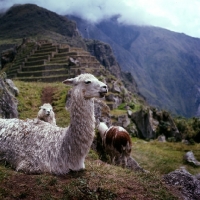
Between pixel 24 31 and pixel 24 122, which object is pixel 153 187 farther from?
pixel 24 31

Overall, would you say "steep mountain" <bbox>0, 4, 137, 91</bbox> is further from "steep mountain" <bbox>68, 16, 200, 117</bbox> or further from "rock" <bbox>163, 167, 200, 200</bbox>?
"rock" <bbox>163, 167, 200, 200</bbox>

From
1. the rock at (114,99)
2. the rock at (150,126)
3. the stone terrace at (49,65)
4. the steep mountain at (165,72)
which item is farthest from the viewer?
the steep mountain at (165,72)

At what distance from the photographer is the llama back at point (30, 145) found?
4379 millimetres

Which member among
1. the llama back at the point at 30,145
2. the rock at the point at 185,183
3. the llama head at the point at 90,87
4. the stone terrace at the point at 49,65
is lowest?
the rock at the point at 185,183

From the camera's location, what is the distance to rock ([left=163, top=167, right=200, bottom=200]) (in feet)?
14.6

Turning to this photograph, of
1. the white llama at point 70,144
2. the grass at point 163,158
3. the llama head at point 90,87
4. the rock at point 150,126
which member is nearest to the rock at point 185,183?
the white llama at point 70,144

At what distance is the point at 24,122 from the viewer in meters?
5.09

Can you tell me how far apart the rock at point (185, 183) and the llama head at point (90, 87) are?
2.09 metres

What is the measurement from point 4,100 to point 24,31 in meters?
111

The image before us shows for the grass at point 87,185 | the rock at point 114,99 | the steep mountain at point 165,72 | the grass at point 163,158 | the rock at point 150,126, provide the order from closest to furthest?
the grass at point 87,185
the grass at point 163,158
the rock at point 150,126
the rock at point 114,99
the steep mountain at point 165,72

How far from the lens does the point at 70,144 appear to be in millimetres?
4426

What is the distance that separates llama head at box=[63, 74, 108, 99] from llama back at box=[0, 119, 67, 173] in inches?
36.1

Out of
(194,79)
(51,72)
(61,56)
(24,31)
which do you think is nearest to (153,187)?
(51,72)

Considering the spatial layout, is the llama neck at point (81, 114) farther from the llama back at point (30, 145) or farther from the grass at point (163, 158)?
the grass at point (163, 158)
